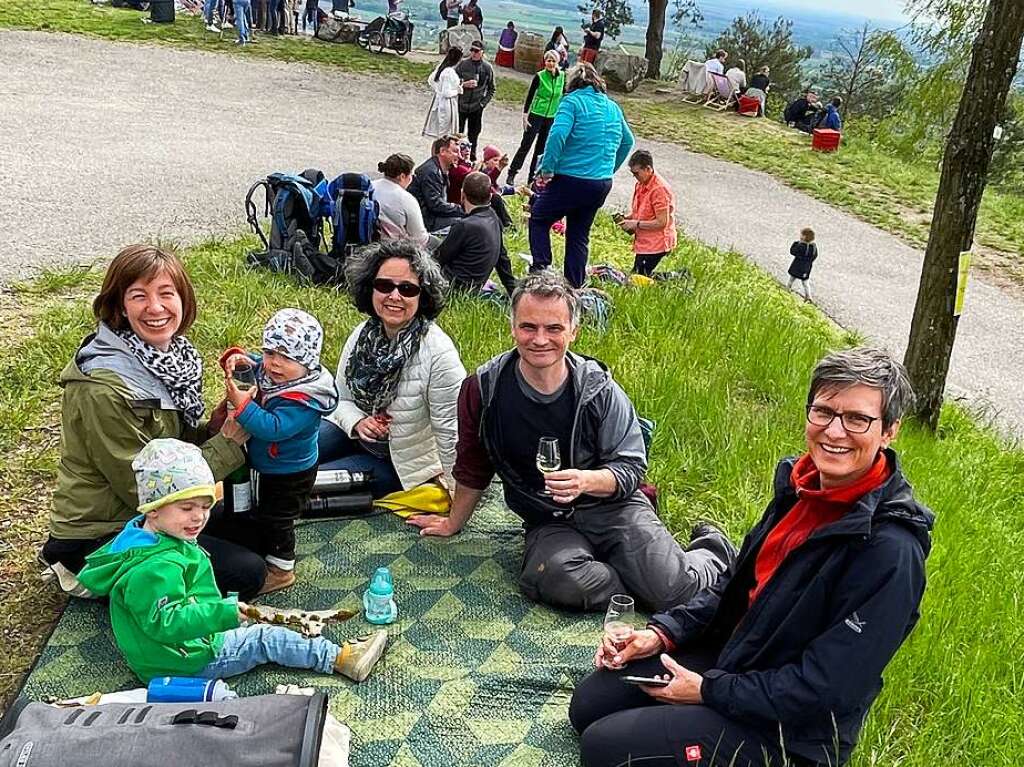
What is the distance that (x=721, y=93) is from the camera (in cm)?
2375

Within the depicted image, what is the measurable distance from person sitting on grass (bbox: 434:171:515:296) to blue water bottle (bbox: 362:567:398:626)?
4.00 meters

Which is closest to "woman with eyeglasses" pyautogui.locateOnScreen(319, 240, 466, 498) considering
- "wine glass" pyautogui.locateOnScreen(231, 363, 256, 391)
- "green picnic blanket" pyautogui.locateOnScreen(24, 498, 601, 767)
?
"green picnic blanket" pyautogui.locateOnScreen(24, 498, 601, 767)

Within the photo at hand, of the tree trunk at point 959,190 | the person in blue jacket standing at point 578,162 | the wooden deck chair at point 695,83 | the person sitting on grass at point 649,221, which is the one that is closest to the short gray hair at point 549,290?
the tree trunk at point 959,190

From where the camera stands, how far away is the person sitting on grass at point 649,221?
31.2 ft

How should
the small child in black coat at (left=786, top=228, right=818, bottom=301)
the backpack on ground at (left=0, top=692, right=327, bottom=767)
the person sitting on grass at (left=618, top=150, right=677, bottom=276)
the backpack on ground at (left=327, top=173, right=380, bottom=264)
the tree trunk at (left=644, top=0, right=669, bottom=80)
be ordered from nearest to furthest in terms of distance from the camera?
the backpack on ground at (left=0, top=692, right=327, bottom=767)
the backpack on ground at (left=327, top=173, right=380, bottom=264)
the person sitting on grass at (left=618, top=150, right=677, bottom=276)
the small child in black coat at (left=786, top=228, right=818, bottom=301)
the tree trunk at (left=644, top=0, right=669, bottom=80)

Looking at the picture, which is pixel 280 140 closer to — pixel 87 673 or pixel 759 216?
pixel 759 216

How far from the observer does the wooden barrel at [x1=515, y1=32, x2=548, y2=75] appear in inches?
953

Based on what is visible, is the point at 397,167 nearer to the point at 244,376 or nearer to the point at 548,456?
the point at 244,376

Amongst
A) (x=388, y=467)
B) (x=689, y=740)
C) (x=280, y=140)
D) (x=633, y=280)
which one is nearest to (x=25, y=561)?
(x=388, y=467)

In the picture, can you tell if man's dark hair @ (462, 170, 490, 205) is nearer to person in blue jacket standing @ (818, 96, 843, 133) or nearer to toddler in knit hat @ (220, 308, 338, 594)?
toddler in knit hat @ (220, 308, 338, 594)

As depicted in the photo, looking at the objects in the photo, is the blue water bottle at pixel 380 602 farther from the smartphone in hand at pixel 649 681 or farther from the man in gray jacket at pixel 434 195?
the man in gray jacket at pixel 434 195

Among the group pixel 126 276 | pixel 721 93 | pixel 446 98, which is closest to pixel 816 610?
pixel 126 276

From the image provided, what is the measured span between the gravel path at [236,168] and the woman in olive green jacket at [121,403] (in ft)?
13.8

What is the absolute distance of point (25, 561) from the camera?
160 inches
